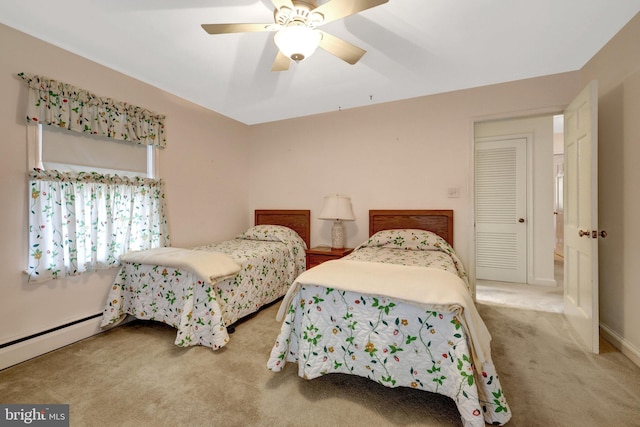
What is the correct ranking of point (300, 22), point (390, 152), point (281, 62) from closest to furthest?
1. point (300, 22)
2. point (281, 62)
3. point (390, 152)

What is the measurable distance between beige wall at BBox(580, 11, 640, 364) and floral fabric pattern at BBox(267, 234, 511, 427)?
1.48 m

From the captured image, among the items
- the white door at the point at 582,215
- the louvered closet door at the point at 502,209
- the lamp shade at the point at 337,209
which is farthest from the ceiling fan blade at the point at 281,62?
the louvered closet door at the point at 502,209

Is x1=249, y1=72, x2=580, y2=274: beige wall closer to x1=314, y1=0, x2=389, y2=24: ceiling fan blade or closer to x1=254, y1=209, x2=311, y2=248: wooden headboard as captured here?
x1=254, y1=209, x2=311, y2=248: wooden headboard

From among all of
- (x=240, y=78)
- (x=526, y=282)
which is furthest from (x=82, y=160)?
(x=526, y=282)

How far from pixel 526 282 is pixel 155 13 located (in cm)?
490

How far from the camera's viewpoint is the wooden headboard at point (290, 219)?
3.77m

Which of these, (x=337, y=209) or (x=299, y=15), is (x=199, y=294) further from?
(x=299, y=15)

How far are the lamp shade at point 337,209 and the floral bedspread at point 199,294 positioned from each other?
68 cm

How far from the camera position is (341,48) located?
177cm

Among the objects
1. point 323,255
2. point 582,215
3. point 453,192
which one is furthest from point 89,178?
point 582,215

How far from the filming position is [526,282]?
12.3 ft

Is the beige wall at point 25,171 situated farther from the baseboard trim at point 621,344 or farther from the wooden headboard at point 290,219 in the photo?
the baseboard trim at point 621,344

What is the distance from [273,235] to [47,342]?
211cm

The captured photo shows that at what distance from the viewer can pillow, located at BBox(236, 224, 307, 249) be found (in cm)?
341
